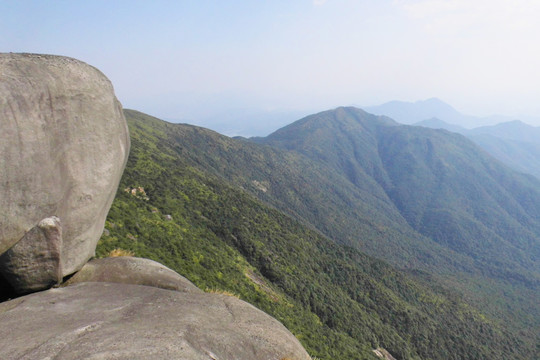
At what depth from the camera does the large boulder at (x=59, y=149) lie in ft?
36.8

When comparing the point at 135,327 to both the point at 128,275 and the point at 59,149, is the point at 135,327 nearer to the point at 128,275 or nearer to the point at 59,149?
the point at 128,275

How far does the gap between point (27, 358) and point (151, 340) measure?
9.34 feet

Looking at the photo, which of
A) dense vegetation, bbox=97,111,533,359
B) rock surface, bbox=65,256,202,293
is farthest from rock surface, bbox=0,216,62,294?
dense vegetation, bbox=97,111,533,359

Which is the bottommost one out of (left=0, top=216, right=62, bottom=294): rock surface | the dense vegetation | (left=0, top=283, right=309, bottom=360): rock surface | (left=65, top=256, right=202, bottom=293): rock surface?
the dense vegetation

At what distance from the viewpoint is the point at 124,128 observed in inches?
624

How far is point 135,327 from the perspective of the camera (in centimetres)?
955

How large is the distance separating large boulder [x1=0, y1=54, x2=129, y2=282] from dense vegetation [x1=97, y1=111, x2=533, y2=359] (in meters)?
16.3

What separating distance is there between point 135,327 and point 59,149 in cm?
778

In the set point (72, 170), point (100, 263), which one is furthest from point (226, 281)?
point (72, 170)

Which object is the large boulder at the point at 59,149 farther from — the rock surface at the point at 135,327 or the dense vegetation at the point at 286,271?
the dense vegetation at the point at 286,271

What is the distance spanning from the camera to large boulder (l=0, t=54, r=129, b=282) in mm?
11227

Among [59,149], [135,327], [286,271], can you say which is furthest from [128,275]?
[286,271]

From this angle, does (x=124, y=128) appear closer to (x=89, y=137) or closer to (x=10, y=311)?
(x=89, y=137)

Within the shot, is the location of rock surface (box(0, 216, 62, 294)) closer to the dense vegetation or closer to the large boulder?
the large boulder
